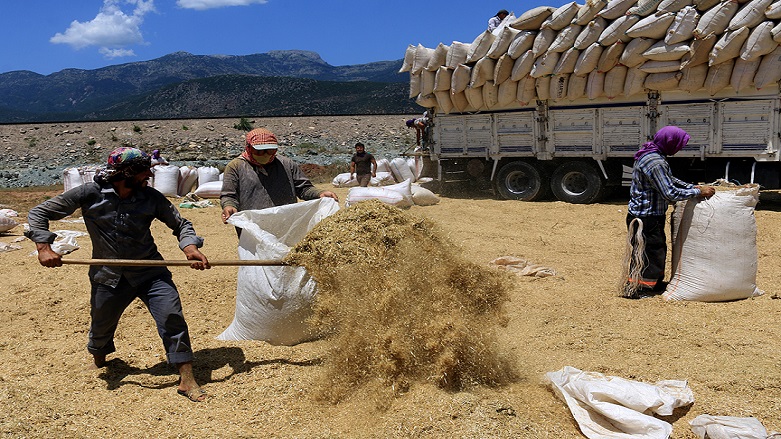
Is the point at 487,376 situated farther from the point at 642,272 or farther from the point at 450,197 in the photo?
the point at 450,197

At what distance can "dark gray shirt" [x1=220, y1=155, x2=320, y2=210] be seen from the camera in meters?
4.42

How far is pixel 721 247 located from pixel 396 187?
Result: 627cm

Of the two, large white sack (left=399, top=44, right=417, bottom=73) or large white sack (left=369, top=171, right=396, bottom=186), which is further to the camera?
large white sack (left=369, top=171, right=396, bottom=186)

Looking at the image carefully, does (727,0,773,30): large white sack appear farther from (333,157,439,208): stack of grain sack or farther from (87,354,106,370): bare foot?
(87,354,106,370): bare foot

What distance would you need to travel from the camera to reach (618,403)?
116 inches

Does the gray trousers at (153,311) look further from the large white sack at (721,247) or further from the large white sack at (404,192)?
the large white sack at (404,192)

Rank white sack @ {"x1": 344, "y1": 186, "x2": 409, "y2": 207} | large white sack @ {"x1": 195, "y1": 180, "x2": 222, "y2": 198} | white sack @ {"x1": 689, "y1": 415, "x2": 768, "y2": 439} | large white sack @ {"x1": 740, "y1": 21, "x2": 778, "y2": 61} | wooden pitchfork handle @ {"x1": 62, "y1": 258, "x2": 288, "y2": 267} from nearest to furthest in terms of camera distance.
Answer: white sack @ {"x1": 689, "y1": 415, "x2": 768, "y2": 439}
wooden pitchfork handle @ {"x1": 62, "y1": 258, "x2": 288, "y2": 267}
large white sack @ {"x1": 740, "y1": 21, "x2": 778, "y2": 61}
white sack @ {"x1": 344, "y1": 186, "x2": 409, "y2": 207}
large white sack @ {"x1": 195, "y1": 180, "x2": 222, "y2": 198}

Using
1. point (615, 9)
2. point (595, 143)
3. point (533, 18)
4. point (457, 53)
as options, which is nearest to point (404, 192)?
point (457, 53)

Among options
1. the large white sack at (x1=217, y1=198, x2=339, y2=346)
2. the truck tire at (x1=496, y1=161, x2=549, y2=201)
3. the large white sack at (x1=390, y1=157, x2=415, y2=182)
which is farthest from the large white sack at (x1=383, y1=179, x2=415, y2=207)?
the large white sack at (x1=217, y1=198, x2=339, y2=346)

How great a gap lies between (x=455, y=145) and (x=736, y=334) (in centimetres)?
882

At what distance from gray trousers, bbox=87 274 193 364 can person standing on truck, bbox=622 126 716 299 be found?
3.36m

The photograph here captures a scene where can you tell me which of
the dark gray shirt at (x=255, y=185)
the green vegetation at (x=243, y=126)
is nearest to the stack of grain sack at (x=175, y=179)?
the dark gray shirt at (x=255, y=185)

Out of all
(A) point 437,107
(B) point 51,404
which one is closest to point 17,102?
(A) point 437,107

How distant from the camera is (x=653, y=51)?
30.8 feet
